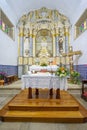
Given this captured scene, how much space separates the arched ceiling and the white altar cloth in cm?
676

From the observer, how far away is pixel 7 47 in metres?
11.0

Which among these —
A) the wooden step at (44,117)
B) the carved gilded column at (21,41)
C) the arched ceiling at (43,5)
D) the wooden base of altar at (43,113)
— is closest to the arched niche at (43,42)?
the carved gilded column at (21,41)

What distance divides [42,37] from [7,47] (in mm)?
3796

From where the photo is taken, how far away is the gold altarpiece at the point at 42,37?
44.4 ft

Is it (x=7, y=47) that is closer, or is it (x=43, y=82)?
(x=43, y=82)

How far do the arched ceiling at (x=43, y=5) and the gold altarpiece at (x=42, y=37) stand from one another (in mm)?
442

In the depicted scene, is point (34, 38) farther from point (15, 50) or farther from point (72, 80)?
point (72, 80)

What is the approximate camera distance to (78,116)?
409cm

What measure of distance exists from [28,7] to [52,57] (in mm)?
4018

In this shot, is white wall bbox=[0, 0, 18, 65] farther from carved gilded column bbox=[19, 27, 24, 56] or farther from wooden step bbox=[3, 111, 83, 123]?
wooden step bbox=[3, 111, 83, 123]

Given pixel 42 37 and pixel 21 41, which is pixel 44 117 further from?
pixel 42 37

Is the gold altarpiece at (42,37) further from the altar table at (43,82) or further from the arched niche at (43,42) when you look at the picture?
the altar table at (43,82)

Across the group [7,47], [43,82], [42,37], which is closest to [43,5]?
[42,37]

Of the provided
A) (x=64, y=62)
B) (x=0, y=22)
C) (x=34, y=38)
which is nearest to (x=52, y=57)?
(x=64, y=62)
